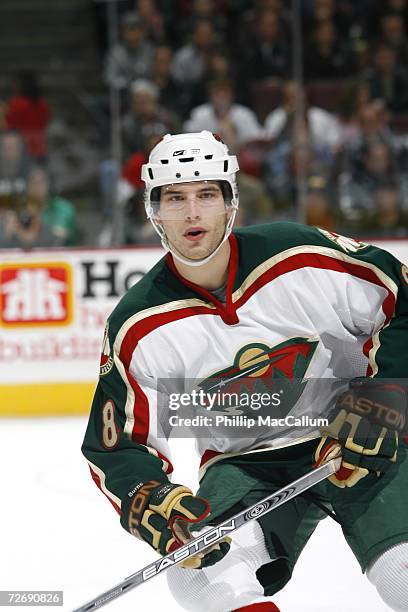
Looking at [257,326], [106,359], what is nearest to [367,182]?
[257,326]

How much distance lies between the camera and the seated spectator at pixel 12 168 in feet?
16.1

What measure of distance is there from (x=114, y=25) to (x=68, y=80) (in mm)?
401

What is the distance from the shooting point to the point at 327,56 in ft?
17.3

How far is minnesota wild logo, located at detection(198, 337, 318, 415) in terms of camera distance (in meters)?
1.98

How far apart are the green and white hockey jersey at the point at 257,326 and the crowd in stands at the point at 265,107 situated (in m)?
2.63

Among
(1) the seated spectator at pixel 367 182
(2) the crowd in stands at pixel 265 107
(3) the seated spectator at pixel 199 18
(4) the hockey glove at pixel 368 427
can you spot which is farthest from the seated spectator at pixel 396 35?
(4) the hockey glove at pixel 368 427

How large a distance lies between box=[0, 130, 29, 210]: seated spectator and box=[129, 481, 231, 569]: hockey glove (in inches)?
129

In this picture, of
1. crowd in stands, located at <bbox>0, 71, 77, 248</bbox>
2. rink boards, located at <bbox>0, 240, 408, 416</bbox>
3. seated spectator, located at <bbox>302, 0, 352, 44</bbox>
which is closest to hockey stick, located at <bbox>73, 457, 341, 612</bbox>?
rink boards, located at <bbox>0, 240, 408, 416</bbox>

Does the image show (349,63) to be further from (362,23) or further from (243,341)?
(243,341)

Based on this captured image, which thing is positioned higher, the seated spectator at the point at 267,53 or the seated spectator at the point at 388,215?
the seated spectator at the point at 267,53

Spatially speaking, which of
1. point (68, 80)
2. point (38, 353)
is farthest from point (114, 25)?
point (38, 353)

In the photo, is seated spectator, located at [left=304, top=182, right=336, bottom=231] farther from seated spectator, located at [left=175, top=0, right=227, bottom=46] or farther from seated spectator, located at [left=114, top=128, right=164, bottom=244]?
seated spectator, located at [left=175, top=0, right=227, bottom=46]

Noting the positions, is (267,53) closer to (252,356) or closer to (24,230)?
(24,230)

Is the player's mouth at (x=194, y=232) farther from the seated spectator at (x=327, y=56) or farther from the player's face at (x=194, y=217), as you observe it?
the seated spectator at (x=327, y=56)
